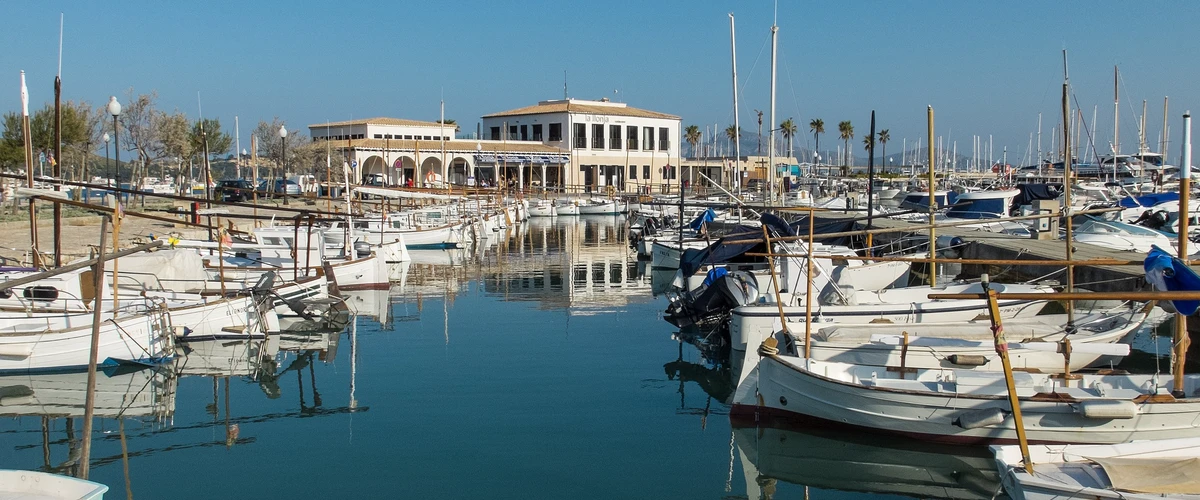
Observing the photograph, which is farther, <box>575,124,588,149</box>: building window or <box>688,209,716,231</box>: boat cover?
<box>575,124,588,149</box>: building window

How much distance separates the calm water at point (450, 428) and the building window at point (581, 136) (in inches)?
2396

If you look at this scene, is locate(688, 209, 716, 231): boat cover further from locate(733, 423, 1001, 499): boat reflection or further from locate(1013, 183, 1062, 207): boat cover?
locate(733, 423, 1001, 499): boat reflection

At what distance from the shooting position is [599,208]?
6969cm

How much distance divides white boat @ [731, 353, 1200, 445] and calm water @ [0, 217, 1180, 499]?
0.47 m

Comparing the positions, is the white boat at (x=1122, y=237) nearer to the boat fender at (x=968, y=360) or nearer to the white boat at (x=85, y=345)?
the boat fender at (x=968, y=360)

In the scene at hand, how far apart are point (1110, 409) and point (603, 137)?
73957mm

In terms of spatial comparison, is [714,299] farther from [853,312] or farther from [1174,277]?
[1174,277]

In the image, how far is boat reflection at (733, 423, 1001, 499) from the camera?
39.5 ft

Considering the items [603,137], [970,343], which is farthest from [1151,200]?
[603,137]

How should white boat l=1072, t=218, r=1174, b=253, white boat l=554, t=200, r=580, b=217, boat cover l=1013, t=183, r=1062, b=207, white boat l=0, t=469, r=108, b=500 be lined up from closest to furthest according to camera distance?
white boat l=0, t=469, r=108, b=500 < white boat l=1072, t=218, r=1174, b=253 < boat cover l=1013, t=183, r=1062, b=207 < white boat l=554, t=200, r=580, b=217

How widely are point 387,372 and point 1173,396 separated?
13.1 metres

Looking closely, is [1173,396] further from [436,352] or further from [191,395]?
[191,395]

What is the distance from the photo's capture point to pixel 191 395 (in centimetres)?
1658

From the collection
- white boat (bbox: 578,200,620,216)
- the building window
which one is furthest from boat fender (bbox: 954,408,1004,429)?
the building window
